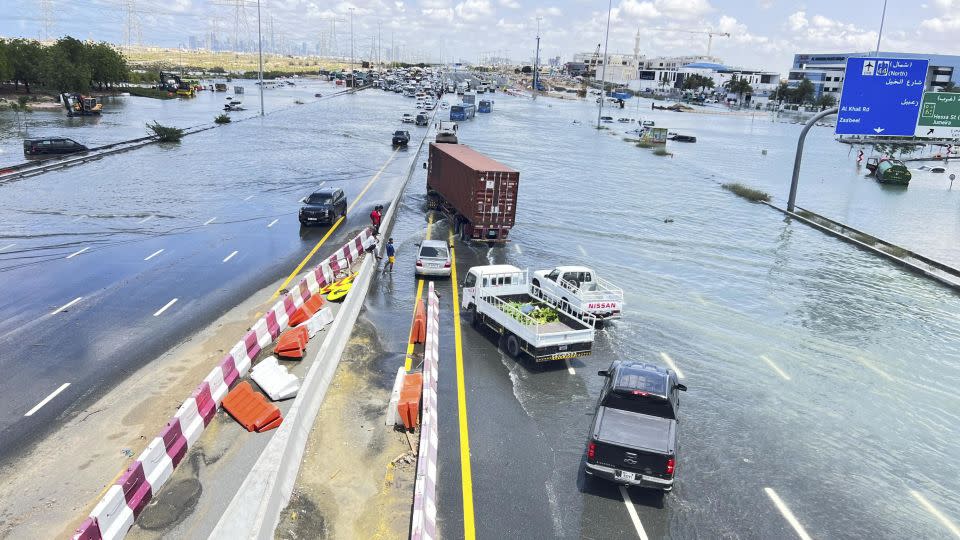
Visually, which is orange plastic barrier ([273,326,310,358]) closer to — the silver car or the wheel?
the wheel

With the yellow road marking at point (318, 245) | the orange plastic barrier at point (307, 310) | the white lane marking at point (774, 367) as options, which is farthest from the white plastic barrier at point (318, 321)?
the white lane marking at point (774, 367)

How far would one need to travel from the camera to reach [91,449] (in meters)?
12.6

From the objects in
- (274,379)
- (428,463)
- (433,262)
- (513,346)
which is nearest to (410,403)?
(428,463)

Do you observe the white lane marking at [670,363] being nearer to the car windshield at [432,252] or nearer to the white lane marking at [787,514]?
the white lane marking at [787,514]

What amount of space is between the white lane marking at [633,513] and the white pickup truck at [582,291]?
8054 millimetres

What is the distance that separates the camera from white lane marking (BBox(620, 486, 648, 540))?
35.6ft

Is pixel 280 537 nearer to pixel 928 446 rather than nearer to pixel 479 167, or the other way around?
pixel 928 446

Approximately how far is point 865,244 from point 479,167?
24.4 m

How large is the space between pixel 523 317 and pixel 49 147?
166ft

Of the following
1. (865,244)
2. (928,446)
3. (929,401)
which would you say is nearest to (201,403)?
(928,446)

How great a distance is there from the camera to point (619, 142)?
94750mm

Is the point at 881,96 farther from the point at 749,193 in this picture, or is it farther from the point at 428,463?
the point at 428,463

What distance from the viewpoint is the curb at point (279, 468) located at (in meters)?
9.32

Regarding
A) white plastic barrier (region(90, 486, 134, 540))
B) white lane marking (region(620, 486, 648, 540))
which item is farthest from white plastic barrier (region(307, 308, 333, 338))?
white lane marking (region(620, 486, 648, 540))
